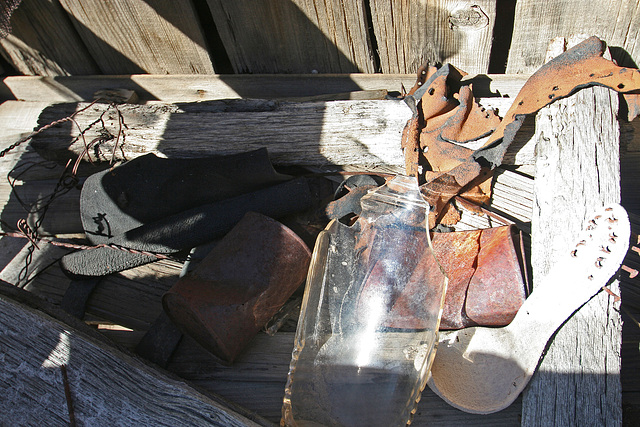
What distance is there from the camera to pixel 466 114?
1.99m

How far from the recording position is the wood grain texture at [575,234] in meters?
1.43

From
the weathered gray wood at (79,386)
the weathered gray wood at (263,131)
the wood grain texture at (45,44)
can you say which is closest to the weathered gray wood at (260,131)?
the weathered gray wood at (263,131)

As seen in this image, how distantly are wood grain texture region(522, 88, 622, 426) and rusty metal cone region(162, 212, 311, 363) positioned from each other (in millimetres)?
895

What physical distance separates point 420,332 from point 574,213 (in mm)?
703

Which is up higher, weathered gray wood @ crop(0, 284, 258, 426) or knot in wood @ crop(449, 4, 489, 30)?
knot in wood @ crop(449, 4, 489, 30)

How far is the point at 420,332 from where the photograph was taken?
4.98 feet

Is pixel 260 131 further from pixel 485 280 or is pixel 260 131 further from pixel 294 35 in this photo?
pixel 485 280

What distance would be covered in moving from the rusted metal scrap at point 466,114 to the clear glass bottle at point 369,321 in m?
0.29

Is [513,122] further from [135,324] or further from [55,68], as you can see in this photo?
[55,68]

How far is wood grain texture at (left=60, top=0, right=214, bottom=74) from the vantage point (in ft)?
7.51

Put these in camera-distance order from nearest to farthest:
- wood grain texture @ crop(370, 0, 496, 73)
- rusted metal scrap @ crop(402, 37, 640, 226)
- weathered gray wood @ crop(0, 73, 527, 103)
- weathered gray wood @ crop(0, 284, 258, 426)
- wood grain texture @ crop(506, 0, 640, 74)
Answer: weathered gray wood @ crop(0, 284, 258, 426) → rusted metal scrap @ crop(402, 37, 640, 226) → wood grain texture @ crop(506, 0, 640, 74) → wood grain texture @ crop(370, 0, 496, 73) → weathered gray wood @ crop(0, 73, 527, 103)

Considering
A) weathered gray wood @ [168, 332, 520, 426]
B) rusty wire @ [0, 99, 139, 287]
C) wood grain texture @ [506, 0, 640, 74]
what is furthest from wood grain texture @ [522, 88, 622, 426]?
rusty wire @ [0, 99, 139, 287]

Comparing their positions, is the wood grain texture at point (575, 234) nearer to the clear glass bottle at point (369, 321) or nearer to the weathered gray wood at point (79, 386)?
the clear glass bottle at point (369, 321)

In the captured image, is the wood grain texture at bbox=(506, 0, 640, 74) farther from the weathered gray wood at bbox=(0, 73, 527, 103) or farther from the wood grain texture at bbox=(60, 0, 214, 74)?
the wood grain texture at bbox=(60, 0, 214, 74)
